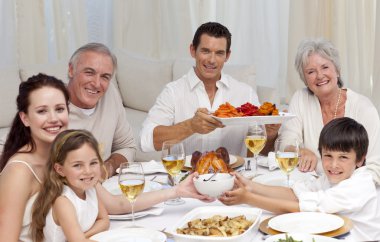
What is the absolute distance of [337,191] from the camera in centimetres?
172

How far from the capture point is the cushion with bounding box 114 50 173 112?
477 cm

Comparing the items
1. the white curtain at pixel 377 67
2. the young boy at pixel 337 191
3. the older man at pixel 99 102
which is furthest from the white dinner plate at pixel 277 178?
the white curtain at pixel 377 67

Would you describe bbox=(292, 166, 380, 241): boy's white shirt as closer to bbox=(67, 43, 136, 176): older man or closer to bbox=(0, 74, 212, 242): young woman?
bbox=(0, 74, 212, 242): young woman

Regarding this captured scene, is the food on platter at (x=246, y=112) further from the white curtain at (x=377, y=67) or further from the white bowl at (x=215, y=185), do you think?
the white curtain at (x=377, y=67)

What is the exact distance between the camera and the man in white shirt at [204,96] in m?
2.99

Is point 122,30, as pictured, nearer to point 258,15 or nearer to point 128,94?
point 128,94

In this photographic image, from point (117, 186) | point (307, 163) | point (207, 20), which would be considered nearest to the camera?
point (117, 186)

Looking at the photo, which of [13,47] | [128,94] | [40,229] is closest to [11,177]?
[40,229]

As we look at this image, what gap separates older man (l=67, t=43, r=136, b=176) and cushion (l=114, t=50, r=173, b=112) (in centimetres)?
190

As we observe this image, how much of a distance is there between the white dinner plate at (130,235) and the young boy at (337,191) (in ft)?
1.06

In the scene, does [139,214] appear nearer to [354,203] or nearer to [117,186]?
[117,186]

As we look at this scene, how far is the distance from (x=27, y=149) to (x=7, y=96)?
2775mm

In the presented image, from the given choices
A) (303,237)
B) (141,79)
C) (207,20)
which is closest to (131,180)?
(303,237)

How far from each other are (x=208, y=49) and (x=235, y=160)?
814mm
